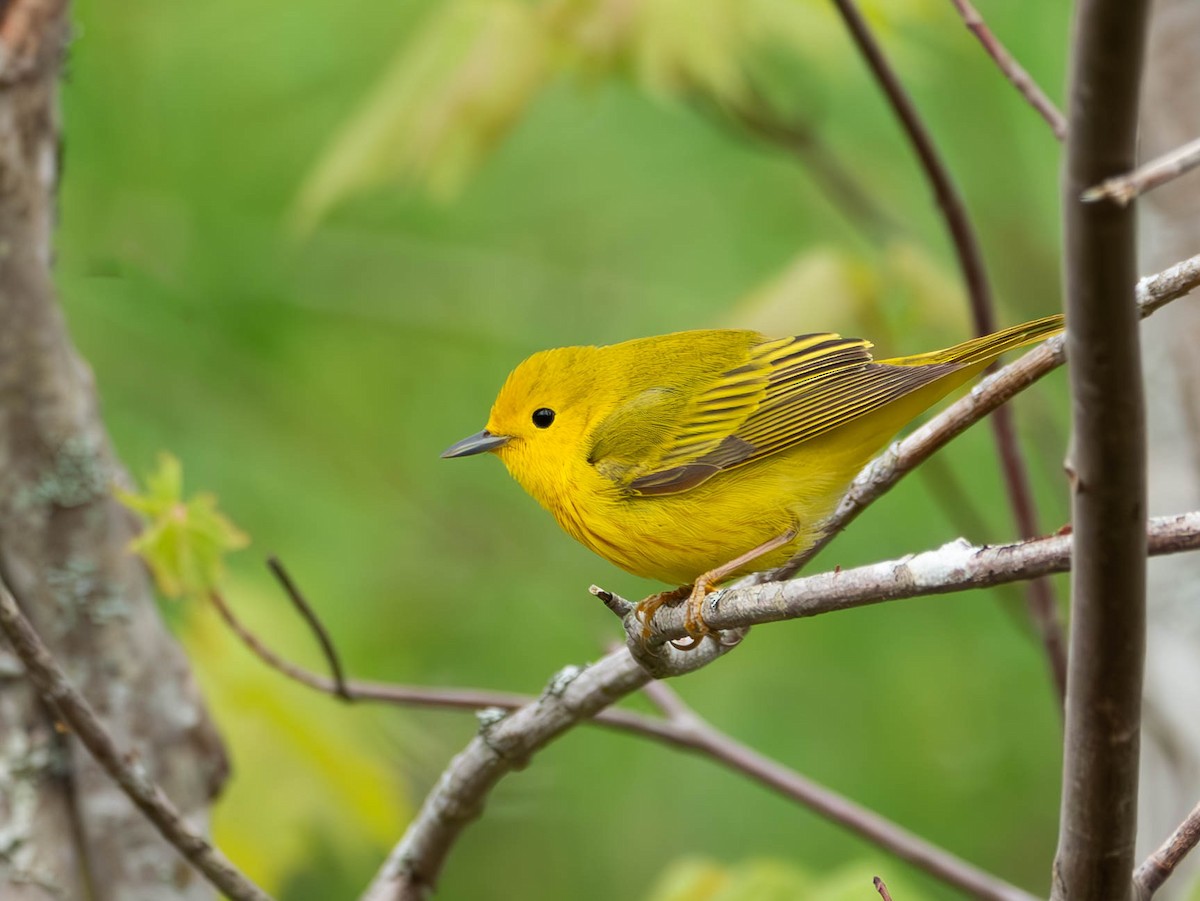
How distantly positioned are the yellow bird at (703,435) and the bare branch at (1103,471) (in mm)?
1006

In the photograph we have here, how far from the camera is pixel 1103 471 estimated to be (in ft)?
3.10

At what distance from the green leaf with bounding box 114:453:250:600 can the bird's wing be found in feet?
2.78

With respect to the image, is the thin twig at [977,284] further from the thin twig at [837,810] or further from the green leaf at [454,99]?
the green leaf at [454,99]

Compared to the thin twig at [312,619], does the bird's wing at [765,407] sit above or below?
above

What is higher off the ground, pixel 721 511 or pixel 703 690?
pixel 703 690

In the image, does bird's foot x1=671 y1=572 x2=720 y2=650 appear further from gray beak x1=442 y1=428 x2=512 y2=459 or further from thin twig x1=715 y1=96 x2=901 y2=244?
thin twig x1=715 y1=96 x2=901 y2=244

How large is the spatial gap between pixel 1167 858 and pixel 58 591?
80.3 inches

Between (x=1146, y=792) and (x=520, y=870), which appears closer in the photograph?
(x=1146, y=792)

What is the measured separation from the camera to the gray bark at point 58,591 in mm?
2375

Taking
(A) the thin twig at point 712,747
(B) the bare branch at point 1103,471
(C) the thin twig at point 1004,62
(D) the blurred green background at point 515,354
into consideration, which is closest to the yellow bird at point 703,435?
(A) the thin twig at point 712,747

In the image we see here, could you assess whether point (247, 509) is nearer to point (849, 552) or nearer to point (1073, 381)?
point (849, 552)

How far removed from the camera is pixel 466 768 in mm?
2059

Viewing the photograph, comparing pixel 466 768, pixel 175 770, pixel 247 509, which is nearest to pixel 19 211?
pixel 175 770

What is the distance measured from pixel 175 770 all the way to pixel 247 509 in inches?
94.6
